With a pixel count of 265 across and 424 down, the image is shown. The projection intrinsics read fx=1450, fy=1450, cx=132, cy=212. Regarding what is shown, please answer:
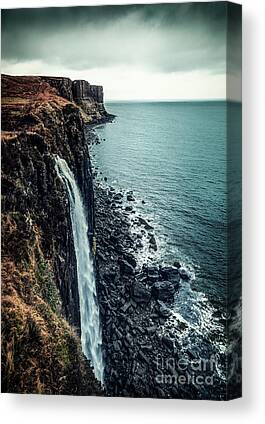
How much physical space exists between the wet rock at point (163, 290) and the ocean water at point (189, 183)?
0.16ft

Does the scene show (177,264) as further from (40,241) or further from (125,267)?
(40,241)

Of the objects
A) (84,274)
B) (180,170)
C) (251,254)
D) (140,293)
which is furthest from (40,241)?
(251,254)

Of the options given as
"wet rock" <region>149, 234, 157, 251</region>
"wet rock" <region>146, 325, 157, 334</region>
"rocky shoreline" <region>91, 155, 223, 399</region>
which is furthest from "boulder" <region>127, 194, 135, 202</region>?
"wet rock" <region>146, 325, 157, 334</region>

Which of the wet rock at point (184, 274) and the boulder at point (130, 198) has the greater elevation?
the boulder at point (130, 198)

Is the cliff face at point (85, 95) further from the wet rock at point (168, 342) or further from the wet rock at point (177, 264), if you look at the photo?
the wet rock at point (168, 342)

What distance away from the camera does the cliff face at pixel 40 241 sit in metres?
6.95

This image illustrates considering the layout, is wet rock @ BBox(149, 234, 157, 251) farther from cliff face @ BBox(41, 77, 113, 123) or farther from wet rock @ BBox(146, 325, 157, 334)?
cliff face @ BBox(41, 77, 113, 123)

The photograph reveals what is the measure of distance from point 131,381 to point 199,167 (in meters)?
1.06

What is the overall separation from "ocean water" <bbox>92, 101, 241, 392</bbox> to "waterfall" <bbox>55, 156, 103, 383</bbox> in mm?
197

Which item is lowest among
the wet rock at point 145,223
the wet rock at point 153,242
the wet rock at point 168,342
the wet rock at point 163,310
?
the wet rock at point 168,342

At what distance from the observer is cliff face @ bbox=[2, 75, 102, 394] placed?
695 centimetres

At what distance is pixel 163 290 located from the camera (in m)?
→ 6.80

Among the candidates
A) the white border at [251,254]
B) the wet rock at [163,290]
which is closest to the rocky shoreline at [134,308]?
the wet rock at [163,290]

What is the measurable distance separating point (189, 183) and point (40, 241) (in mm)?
785
